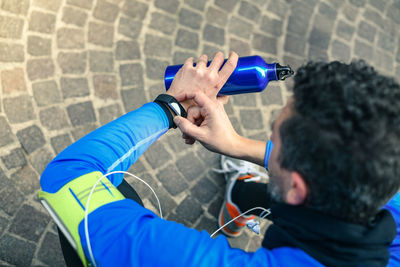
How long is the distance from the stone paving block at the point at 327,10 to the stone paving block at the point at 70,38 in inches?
115

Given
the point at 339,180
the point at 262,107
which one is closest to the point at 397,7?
the point at 262,107

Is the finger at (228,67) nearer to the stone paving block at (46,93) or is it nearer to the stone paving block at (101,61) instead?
the stone paving block at (101,61)

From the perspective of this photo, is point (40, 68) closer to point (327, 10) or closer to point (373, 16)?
point (327, 10)

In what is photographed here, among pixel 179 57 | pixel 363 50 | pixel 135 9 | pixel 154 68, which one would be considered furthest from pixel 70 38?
pixel 363 50

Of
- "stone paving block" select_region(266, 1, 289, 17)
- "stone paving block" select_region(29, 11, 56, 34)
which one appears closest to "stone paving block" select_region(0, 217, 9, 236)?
"stone paving block" select_region(29, 11, 56, 34)

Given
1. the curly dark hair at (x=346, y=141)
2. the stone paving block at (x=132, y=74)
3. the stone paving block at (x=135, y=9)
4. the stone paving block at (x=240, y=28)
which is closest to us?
the curly dark hair at (x=346, y=141)

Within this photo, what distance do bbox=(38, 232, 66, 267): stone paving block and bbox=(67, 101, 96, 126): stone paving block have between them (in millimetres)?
984

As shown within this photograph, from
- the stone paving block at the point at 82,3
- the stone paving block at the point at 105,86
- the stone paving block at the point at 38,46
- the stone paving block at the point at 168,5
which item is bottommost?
the stone paving block at the point at 105,86

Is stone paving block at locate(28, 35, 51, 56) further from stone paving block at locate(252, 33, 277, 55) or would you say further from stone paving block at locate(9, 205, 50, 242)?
stone paving block at locate(252, 33, 277, 55)

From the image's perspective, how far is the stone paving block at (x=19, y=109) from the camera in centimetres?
282

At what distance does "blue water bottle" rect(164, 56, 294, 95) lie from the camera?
2027mm

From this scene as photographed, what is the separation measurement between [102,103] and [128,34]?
0.77 m

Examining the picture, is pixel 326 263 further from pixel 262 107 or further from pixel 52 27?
pixel 52 27

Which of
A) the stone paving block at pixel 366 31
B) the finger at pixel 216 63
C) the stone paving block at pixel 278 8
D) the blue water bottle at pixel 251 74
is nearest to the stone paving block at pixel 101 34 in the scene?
the blue water bottle at pixel 251 74
